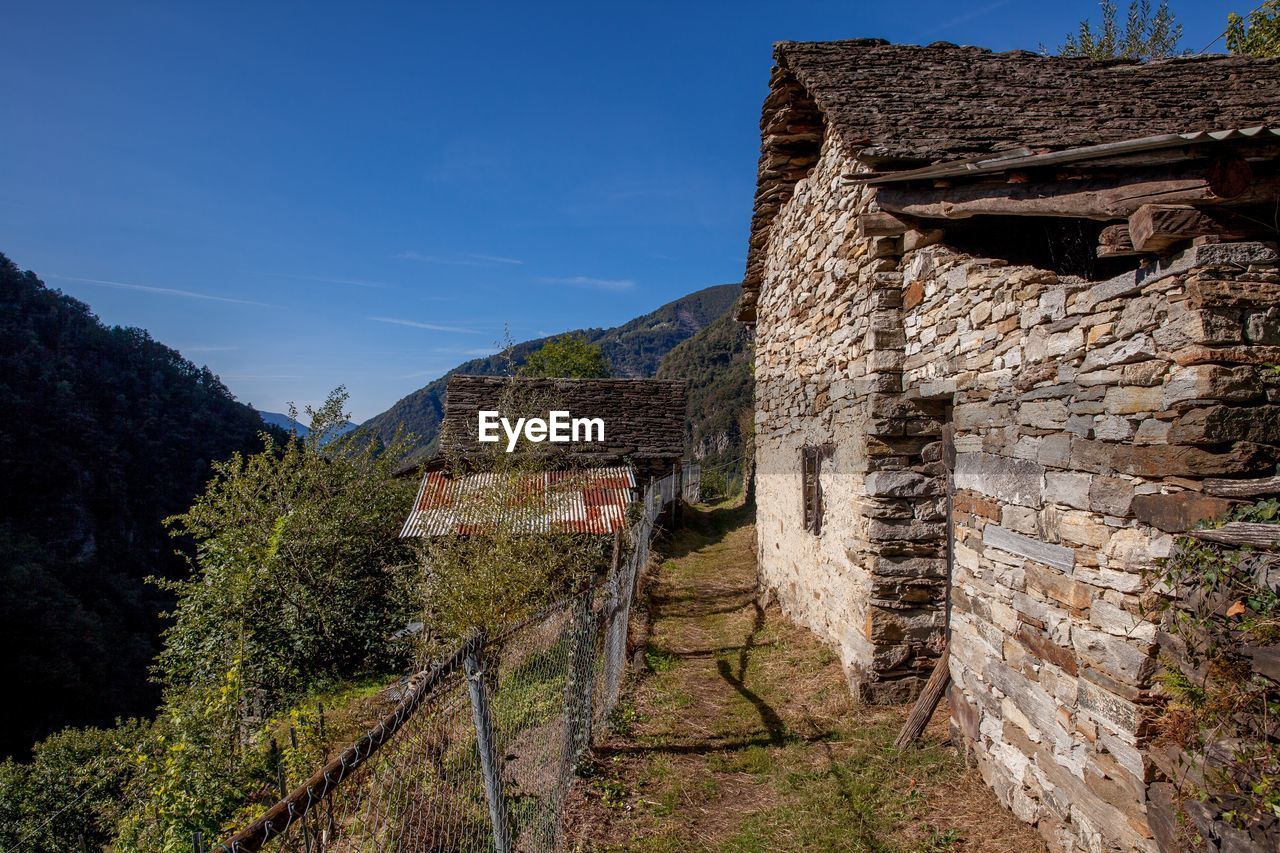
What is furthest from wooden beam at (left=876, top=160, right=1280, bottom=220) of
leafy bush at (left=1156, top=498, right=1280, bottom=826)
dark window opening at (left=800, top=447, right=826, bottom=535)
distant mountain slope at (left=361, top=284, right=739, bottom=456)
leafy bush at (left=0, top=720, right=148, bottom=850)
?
distant mountain slope at (left=361, top=284, right=739, bottom=456)

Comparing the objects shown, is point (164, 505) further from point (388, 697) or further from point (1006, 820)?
point (1006, 820)

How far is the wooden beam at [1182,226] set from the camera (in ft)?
8.58

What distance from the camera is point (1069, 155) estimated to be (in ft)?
10.1

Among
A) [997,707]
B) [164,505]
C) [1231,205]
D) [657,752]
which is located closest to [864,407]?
[997,707]

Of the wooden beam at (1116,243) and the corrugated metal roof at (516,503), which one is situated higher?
the wooden beam at (1116,243)

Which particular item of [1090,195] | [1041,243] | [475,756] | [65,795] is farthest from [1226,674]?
[65,795]

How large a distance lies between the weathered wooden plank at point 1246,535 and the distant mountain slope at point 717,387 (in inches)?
1504

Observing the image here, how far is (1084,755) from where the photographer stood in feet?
10.1

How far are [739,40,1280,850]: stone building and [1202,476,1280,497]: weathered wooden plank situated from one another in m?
0.02

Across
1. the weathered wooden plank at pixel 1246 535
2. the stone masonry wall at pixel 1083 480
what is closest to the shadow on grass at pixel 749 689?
the stone masonry wall at pixel 1083 480

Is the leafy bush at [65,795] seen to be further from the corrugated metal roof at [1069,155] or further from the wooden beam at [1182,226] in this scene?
the wooden beam at [1182,226]

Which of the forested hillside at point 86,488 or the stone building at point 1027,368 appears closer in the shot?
the stone building at point 1027,368

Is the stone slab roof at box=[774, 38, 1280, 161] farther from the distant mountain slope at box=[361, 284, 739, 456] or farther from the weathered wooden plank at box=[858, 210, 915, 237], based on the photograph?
the distant mountain slope at box=[361, 284, 739, 456]

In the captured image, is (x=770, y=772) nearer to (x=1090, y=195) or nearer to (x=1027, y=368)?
(x=1027, y=368)
